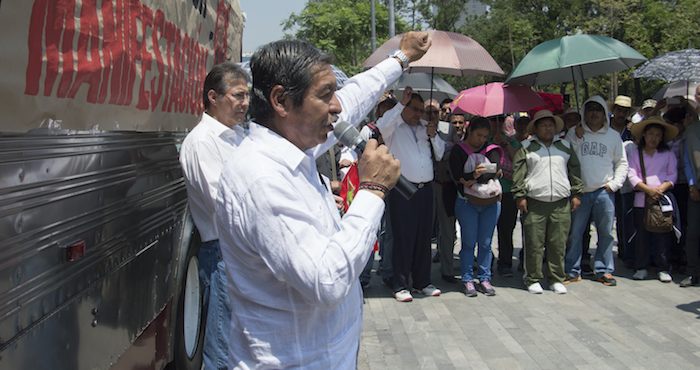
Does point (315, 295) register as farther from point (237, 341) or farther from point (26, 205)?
point (26, 205)

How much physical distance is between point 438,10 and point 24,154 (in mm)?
31021

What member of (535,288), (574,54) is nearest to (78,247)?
(535,288)

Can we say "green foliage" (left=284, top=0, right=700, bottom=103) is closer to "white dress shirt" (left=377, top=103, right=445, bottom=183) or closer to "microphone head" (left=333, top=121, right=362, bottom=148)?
"white dress shirt" (left=377, top=103, right=445, bottom=183)

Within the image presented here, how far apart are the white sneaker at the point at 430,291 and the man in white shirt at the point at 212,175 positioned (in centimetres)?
374

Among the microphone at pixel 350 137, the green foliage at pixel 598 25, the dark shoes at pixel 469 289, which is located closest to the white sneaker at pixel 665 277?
the dark shoes at pixel 469 289

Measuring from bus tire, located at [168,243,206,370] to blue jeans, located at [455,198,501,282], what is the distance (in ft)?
9.95

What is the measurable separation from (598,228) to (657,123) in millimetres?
1319

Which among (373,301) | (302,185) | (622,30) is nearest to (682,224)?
(373,301)

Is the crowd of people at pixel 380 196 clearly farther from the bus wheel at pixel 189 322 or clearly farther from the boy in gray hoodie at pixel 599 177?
the bus wheel at pixel 189 322

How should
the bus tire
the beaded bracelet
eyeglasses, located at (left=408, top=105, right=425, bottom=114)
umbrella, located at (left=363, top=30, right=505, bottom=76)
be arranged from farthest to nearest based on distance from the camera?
eyeglasses, located at (left=408, top=105, right=425, bottom=114)
umbrella, located at (left=363, top=30, right=505, bottom=76)
the bus tire
the beaded bracelet

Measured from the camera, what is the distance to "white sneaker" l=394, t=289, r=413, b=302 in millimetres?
6730

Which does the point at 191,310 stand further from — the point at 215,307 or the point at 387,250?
the point at 387,250

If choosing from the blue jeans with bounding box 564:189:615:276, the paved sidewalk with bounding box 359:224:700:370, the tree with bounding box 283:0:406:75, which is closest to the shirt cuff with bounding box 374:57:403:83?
the paved sidewalk with bounding box 359:224:700:370

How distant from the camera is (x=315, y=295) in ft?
5.74
